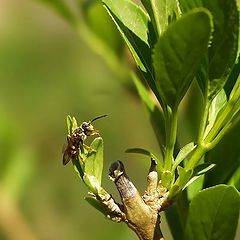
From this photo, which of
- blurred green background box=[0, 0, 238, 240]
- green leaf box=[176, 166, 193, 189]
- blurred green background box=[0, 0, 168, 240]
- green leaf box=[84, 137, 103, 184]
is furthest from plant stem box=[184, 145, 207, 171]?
blurred green background box=[0, 0, 168, 240]

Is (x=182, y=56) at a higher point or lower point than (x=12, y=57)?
higher

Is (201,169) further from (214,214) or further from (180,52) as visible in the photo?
(180,52)

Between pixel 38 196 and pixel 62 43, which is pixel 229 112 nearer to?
pixel 38 196

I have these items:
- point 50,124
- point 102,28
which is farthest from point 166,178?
point 50,124

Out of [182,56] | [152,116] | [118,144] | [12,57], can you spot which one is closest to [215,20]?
[182,56]

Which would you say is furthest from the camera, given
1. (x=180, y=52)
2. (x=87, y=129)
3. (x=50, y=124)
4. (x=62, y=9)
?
(x=50, y=124)

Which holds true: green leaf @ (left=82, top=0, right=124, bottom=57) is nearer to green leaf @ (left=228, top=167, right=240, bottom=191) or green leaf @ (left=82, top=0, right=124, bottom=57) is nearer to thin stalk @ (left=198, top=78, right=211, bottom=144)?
green leaf @ (left=228, top=167, right=240, bottom=191)

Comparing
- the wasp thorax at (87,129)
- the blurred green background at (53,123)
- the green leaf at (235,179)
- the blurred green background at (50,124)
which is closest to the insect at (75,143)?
the wasp thorax at (87,129)
